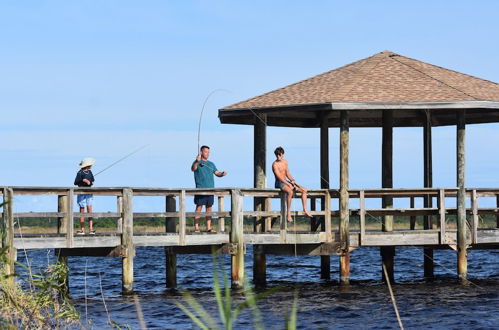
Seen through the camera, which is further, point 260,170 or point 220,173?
point 260,170

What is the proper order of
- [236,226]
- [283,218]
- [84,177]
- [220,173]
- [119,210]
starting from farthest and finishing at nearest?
[283,218]
[220,173]
[236,226]
[84,177]
[119,210]

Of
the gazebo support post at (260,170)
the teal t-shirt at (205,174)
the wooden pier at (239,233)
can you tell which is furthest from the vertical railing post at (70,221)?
the gazebo support post at (260,170)

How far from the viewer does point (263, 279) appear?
2006 cm

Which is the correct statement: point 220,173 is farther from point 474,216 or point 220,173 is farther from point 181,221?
point 474,216

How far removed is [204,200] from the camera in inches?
709

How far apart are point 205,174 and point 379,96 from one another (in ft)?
13.3

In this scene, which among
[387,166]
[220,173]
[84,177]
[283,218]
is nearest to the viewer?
[84,177]

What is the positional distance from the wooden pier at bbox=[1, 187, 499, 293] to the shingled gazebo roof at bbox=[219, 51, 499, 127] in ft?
5.94

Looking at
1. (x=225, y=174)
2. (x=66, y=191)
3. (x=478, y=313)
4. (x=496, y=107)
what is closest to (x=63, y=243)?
(x=66, y=191)

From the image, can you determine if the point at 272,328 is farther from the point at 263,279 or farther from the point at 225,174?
the point at 263,279

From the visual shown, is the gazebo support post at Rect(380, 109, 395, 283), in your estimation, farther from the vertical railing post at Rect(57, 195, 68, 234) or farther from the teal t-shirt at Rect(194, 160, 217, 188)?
the vertical railing post at Rect(57, 195, 68, 234)

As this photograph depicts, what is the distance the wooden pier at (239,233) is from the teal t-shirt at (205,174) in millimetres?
381

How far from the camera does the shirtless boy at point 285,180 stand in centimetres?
1746

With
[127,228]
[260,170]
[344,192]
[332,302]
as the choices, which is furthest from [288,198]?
[127,228]
